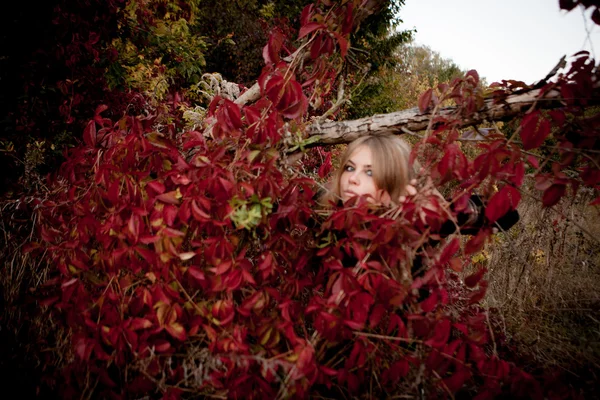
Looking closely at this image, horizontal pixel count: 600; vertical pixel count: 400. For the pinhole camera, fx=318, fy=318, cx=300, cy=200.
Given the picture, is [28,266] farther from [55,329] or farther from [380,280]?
[380,280]

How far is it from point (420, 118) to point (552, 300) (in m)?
1.99

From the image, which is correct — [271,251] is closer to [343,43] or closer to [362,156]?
[362,156]

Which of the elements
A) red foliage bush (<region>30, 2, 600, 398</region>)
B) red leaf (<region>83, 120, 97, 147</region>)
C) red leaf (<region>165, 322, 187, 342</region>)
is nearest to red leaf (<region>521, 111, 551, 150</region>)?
red foliage bush (<region>30, 2, 600, 398</region>)

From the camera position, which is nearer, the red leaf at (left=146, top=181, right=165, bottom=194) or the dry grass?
the red leaf at (left=146, top=181, right=165, bottom=194)

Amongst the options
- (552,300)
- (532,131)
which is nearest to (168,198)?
(532,131)

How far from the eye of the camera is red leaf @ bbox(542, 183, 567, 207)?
0.99 metres

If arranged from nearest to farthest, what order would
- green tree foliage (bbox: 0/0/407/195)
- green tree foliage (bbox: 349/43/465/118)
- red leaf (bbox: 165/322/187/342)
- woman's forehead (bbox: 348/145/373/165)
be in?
1. red leaf (bbox: 165/322/187/342)
2. woman's forehead (bbox: 348/145/373/165)
3. green tree foliage (bbox: 0/0/407/195)
4. green tree foliage (bbox: 349/43/465/118)

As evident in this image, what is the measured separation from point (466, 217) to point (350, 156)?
1.95 feet

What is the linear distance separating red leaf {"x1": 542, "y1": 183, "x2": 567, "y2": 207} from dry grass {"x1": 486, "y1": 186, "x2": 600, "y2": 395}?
2.33 feet

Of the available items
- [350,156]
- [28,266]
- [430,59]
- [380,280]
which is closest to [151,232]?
[380,280]

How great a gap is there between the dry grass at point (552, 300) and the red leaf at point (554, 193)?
0.71 m

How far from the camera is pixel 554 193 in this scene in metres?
1.00

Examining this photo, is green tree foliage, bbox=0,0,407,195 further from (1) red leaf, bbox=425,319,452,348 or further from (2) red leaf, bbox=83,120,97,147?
(1) red leaf, bbox=425,319,452,348

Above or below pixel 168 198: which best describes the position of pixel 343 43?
above
